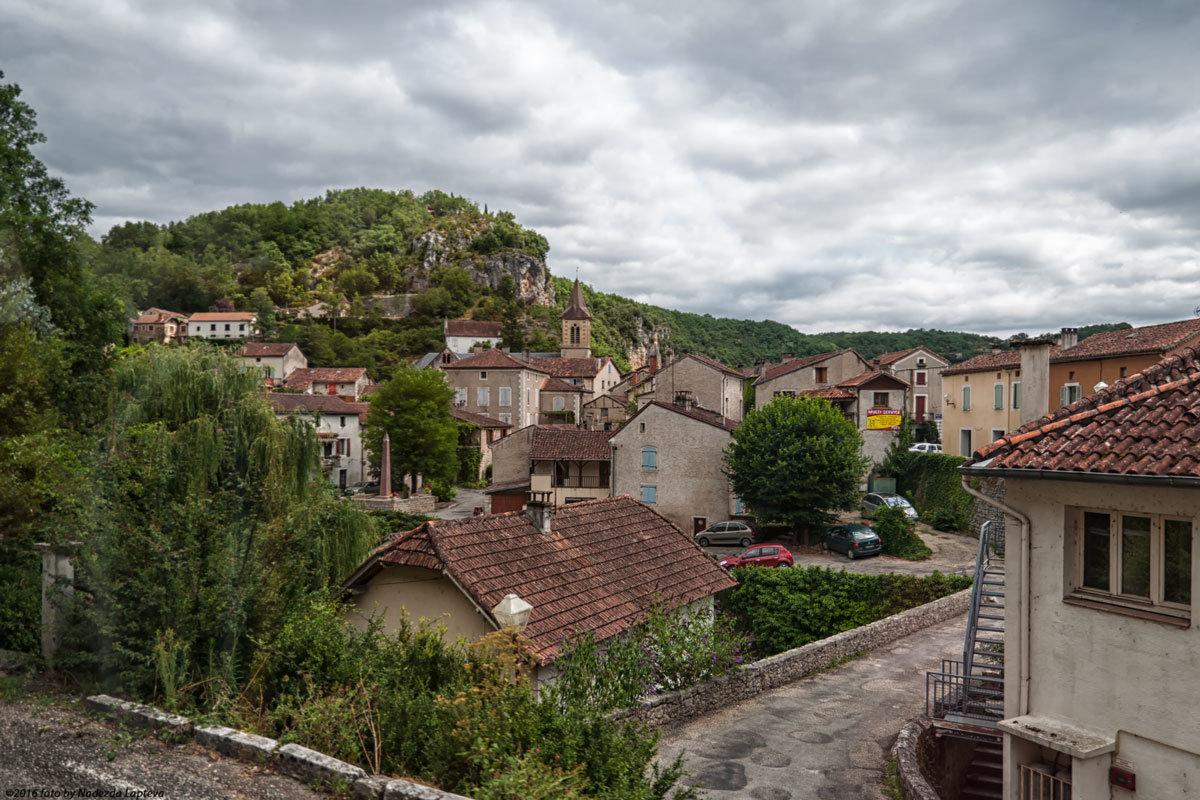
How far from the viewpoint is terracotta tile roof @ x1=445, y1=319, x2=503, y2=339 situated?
102 m

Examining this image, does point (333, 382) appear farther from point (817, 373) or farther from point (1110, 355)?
point (1110, 355)

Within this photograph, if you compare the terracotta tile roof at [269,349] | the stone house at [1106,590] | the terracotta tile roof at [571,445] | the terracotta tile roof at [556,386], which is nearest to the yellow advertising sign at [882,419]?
the terracotta tile roof at [571,445]

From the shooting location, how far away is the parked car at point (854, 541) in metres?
29.4

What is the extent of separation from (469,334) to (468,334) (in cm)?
15

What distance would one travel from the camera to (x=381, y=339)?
106 meters

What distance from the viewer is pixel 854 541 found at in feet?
96.5

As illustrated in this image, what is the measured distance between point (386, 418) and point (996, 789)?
4108 cm

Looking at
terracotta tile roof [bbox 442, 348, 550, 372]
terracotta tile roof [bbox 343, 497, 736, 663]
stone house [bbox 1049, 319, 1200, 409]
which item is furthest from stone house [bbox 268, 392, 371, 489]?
stone house [bbox 1049, 319, 1200, 409]

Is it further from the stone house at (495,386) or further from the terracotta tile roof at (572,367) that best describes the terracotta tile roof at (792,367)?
the terracotta tile roof at (572,367)

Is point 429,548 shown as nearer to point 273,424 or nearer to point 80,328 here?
point 273,424

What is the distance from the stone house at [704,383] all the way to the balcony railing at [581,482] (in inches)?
423

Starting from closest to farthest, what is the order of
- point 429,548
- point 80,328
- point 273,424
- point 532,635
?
point 532,635 < point 429,548 < point 273,424 < point 80,328

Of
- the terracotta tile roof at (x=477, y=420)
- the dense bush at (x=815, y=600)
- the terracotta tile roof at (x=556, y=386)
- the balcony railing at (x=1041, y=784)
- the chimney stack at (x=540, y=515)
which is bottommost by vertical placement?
the dense bush at (x=815, y=600)

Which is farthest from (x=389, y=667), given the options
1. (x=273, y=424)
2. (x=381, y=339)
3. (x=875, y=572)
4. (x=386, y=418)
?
(x=381, y=339)
